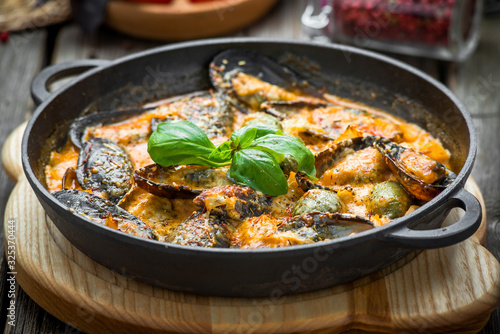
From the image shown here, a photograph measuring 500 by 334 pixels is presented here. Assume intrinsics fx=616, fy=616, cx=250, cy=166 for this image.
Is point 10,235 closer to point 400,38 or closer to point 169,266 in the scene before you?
point 169,266

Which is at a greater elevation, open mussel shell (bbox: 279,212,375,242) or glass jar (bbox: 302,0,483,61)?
glass jar (bbox: 302,0,483,61)

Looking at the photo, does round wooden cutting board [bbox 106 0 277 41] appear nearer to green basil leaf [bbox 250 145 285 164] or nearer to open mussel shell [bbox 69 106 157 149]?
open mussel shell [bbox 69 106 157 149]

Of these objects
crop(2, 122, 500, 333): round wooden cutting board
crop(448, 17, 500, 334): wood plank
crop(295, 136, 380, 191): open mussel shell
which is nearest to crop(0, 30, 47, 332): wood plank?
crop(2, 122, 500, 333): round wooden cutting board

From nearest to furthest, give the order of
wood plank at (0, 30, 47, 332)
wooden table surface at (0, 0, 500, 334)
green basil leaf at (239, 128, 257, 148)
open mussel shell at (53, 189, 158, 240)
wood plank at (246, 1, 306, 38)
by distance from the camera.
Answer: open mussel shell at (53, 189, 158, 240)
green basil leaf at (239, 128, 257, 148)
wooden table surface at (0, 0, 500, 334)
wood plank at (0, 30, 47, 332)
wood plank at (246, 1, 306, 38)

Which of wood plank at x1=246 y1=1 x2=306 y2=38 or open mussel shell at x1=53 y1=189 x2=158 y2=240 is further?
wood plank at x1=246 y1=1 x2=306 y2=38

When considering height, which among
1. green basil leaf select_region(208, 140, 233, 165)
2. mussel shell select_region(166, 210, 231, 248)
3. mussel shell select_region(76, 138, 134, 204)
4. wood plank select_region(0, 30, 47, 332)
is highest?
green basil leaf select_region(208, 140, 233, 165)

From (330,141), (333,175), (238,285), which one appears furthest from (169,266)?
(330,141)
